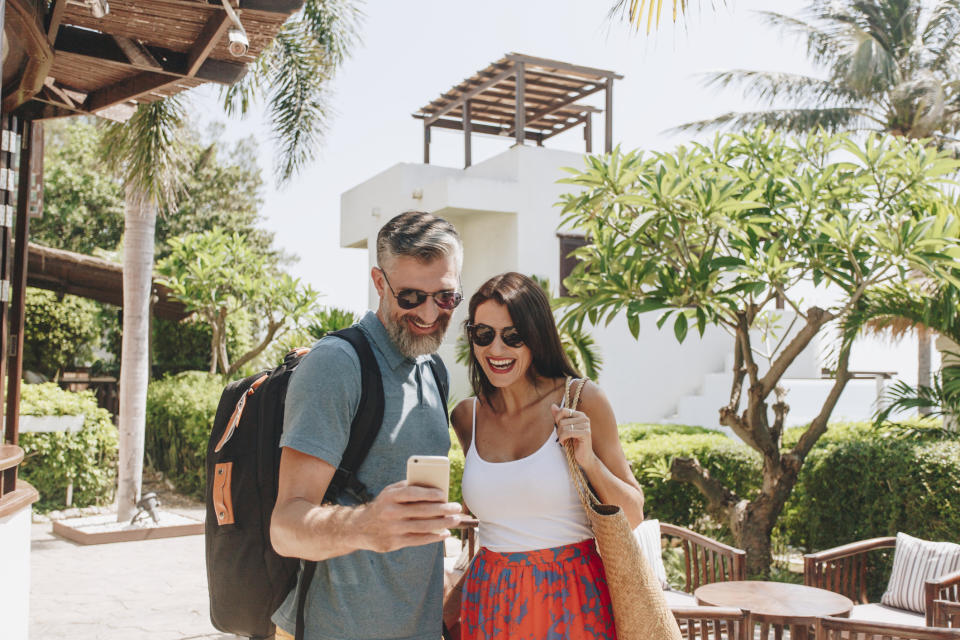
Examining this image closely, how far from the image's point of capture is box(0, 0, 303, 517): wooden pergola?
14.3ft

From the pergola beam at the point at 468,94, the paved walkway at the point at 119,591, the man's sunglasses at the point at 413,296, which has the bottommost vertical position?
the paved walkway at the point at 119,591

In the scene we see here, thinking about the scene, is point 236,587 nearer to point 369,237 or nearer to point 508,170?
point 508,170

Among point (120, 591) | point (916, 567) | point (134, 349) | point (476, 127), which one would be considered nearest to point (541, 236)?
point (476, 127)

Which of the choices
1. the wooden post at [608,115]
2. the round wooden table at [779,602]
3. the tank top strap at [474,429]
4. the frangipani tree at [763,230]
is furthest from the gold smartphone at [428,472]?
the wooden post at [608,115]

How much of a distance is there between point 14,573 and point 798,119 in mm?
24127

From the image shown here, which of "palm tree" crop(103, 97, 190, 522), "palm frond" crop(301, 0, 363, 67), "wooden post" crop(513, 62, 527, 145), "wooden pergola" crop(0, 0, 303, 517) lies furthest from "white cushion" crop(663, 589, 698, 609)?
"wooden post" crop(513, 62, 527, 145)

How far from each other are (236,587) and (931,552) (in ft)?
16.4

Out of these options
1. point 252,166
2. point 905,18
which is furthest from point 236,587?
point 252,166

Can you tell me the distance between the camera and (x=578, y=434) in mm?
2266

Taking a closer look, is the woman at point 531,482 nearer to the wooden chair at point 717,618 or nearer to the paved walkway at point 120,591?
the wooden chair at point 717,618

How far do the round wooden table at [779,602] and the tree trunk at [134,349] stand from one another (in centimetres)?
736

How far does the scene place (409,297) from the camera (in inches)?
83.4

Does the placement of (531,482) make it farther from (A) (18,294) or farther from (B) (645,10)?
(A) (18,294)

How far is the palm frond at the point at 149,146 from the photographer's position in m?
9.48
